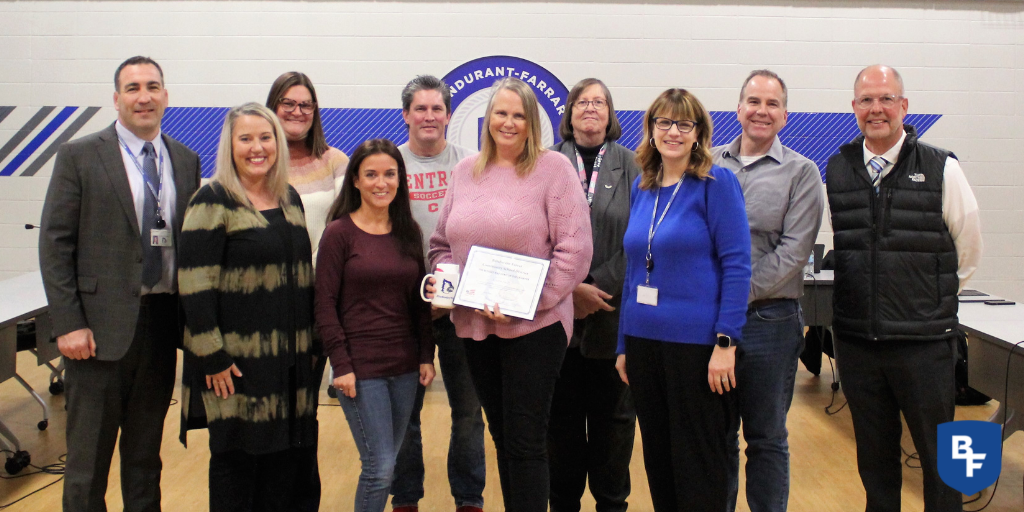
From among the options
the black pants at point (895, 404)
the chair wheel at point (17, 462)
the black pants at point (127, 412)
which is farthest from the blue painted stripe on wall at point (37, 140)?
the black pants at point (895, 404)

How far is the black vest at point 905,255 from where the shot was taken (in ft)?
7.80

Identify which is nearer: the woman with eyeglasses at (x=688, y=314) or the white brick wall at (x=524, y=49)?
the woman with eyeglasses at (x=688, y=314)

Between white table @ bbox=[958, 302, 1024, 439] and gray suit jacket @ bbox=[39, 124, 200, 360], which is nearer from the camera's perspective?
gray suit jacket @ bbox=[39, 124, 200, 360]

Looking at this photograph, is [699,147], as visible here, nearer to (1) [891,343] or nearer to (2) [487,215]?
(2) [487,215]

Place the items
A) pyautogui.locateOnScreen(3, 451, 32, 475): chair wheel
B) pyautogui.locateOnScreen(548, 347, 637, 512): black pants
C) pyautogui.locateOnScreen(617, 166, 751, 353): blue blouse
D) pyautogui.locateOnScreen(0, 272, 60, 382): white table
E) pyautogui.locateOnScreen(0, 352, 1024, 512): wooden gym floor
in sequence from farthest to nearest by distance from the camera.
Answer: pyautogui.locateOnScreen(0, 272, 60, 382): white table
pyautogui.locateOnScreen(3, 451, 32, 475): chair wheel
pyautogui.locateOnScreen(0, 352, 1024, 512): wooden gym floor
pyautogui.locateOnScreen(548, 347, 637, 512): black pants
pyautogui.locateOnScreen(617, 166, 751, 353): blue blouse

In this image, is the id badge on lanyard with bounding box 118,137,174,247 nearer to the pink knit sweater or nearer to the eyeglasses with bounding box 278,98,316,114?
the eyeglasses with bounding box 278,98,316,114

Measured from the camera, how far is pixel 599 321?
269cm

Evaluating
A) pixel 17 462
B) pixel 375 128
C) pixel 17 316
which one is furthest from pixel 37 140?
pixel 17 462

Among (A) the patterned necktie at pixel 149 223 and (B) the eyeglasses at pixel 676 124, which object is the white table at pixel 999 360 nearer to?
(B) the eyeglasses at pixel 676 124

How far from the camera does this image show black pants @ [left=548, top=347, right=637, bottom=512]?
2793 mm

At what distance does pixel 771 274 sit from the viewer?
7.89 ft

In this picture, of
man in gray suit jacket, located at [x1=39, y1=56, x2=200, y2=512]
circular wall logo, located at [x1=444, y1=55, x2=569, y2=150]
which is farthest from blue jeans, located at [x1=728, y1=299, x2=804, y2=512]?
circular wall logo, located at [x1=444, y1=55, x2=569, y2=150]

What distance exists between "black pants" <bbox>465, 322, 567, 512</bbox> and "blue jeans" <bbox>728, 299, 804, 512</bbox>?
2.09 feet

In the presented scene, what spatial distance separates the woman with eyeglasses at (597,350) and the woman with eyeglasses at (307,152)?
2.94 ft
